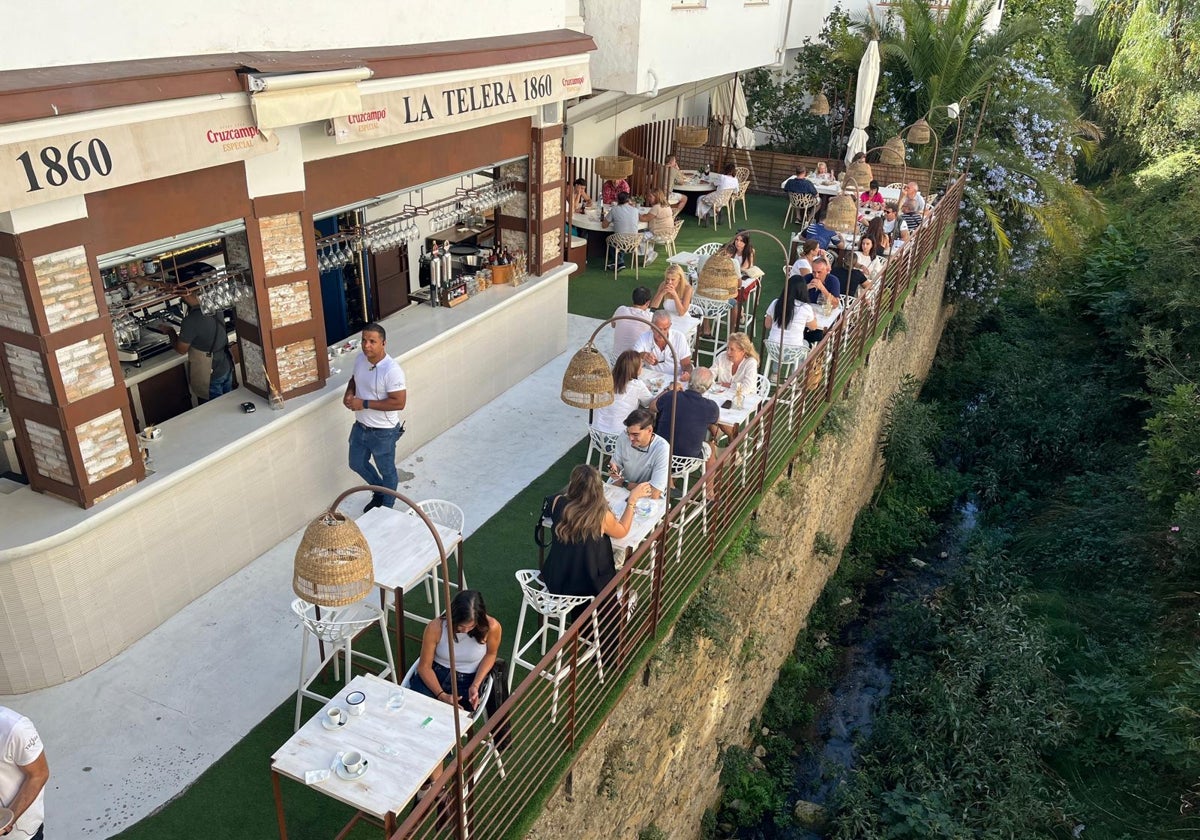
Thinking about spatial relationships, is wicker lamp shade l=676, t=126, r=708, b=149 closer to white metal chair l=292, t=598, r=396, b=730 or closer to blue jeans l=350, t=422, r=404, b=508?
blue jeans l=350, t=422, r=404, b=508

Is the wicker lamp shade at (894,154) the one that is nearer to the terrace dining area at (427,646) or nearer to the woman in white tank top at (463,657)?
the terrace dining area at (427,646)

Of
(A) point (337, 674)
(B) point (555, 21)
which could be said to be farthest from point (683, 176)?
(A) point (337, 674)

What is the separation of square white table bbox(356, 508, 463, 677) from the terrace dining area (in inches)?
0.7

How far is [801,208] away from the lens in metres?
18.4

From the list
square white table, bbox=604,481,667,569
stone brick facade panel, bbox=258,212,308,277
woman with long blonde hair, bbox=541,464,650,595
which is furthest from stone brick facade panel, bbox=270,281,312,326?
woman with long blonde hair, bbox=541,464,650,595

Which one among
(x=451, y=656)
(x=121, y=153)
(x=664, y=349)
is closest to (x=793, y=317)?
(x=664, y=349)

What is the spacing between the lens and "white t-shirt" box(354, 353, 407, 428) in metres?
7.48

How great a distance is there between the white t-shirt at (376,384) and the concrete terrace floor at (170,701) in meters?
1.21

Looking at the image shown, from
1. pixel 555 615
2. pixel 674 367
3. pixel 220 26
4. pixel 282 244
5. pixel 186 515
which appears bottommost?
pixel 555 615

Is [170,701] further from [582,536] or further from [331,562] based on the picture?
[582,536]

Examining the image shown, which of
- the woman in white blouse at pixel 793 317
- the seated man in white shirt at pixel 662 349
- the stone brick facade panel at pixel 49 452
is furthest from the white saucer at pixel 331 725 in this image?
the woman in white blouse at pixel 793 317

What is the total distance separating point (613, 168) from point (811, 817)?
10.4 meters

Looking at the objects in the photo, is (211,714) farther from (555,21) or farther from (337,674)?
(555,21)

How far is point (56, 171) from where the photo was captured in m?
5.38
